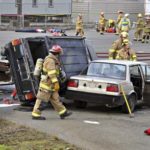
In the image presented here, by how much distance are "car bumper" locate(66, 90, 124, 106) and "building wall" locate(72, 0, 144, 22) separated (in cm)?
3941

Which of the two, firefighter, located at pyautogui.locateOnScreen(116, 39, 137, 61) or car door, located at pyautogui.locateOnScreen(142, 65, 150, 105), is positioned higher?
firefighter, located at pyautogui.locateOnScreen(116, 39, 137, 61)

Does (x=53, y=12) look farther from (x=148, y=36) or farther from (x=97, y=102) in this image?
(x=97, y=102)

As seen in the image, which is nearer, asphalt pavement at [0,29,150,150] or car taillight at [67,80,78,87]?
asphalt pavement at [0,29,150,150]

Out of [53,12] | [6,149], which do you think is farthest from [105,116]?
[53,12]

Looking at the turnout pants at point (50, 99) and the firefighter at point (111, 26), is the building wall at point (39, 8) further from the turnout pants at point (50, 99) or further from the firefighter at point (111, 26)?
the turnout pants at point (50, 99)

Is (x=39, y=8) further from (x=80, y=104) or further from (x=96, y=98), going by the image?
(x=96, y=98)

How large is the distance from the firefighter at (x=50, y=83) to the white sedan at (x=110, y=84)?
115cm

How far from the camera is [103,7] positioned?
59375 millimetres

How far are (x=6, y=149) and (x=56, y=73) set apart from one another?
12.6 feet

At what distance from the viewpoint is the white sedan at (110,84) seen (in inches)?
502

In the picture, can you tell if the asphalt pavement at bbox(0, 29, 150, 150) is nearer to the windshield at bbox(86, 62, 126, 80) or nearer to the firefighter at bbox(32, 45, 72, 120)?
the firefighter at bbox(32, 45, 72, 120)

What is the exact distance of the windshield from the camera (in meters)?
13.4

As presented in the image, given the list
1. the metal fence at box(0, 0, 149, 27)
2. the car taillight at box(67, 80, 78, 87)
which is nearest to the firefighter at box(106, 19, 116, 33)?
the metal fence at box(0, 0, 149, 27)

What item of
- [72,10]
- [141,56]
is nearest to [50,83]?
[141,56]
